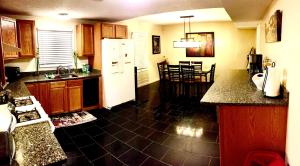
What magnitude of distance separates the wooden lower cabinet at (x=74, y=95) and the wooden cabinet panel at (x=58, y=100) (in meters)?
0.11

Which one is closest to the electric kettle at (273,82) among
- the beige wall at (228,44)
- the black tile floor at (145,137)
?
the black tile floor at (145,137)

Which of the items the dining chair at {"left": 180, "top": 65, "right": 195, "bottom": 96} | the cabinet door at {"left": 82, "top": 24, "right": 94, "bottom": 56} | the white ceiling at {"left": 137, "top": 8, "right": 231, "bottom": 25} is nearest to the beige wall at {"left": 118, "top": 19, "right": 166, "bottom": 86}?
the white ceiling at {"left": 137, "top": 8, "right": 231, "bottom": 25}

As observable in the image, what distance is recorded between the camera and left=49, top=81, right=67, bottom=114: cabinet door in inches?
175

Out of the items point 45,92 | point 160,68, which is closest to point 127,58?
point 160,68

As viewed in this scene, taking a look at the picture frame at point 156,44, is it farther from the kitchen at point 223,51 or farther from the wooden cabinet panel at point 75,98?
the wooden cabinet panel at point 75,98

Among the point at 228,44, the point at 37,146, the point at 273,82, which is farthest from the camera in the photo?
the point at 228,44

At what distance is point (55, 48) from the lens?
5062 mm

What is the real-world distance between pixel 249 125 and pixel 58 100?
12.4ft

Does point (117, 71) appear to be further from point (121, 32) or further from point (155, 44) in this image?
point (155, 44)

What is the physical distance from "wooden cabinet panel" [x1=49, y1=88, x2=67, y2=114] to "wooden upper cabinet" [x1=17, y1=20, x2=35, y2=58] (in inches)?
35.0

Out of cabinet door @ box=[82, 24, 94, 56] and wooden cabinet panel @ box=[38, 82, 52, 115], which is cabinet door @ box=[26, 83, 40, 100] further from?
cabinet door @ box=[82, 24, 94, 56]

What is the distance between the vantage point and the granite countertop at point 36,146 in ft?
3.95

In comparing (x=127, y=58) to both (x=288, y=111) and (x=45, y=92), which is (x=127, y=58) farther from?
(x=288, y=111)

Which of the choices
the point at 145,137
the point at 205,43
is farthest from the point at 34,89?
the point at 205,43
